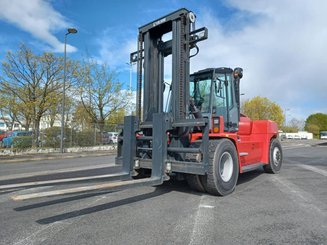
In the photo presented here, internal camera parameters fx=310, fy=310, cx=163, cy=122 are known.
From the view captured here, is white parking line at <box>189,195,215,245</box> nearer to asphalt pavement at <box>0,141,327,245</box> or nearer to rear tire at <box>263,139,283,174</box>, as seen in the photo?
asphalt pavement at <box>0,141,327,245</box>

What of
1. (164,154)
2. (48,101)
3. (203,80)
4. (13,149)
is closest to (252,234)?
(164,154)

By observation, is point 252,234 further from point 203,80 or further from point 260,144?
point 260,144

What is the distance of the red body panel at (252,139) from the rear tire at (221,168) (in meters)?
0.34

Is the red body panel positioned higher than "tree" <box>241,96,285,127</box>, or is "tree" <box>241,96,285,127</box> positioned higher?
"tree" <box>241,96,285,127</box>

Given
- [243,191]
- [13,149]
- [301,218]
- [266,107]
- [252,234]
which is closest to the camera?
[252,234]

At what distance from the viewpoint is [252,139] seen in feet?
29.3

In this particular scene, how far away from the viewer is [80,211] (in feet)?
17.9

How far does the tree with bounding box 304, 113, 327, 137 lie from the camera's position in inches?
4182

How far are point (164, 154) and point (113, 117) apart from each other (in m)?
29.1

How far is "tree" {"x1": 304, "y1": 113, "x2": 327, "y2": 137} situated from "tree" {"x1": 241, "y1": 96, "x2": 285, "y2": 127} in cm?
4474

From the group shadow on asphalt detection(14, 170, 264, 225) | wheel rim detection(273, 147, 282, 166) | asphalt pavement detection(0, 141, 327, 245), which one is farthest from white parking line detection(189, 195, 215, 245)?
wheel rim detection(273, 147, 282, 166)

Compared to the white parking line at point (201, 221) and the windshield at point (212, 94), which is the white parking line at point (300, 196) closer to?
the white parking line at point (201, 221)

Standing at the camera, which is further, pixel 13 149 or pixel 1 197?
pixel 13 149

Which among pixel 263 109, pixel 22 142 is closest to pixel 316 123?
pixel 263 109
